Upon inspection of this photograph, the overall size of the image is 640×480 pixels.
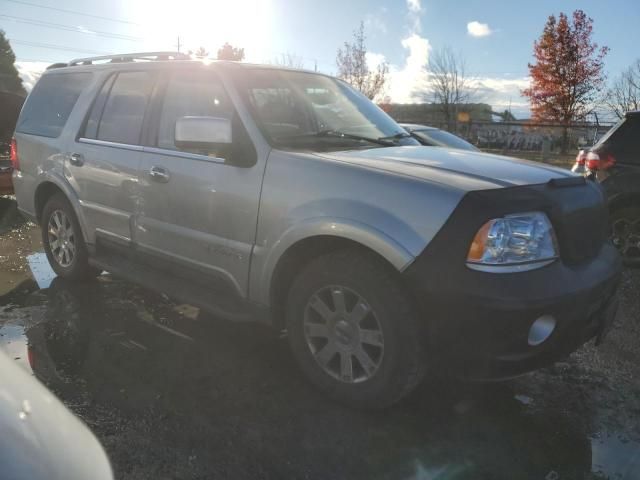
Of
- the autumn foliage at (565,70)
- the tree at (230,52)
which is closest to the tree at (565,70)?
the autumn foliage at (565,70)

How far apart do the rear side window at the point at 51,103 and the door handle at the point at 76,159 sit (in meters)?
0.37

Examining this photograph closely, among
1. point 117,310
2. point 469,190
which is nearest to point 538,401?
point 469,190

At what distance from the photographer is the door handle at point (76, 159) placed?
436cm

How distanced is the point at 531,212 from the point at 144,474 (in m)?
2.08

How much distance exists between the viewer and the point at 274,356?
3541 millimetres

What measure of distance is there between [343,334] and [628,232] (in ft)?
14.4

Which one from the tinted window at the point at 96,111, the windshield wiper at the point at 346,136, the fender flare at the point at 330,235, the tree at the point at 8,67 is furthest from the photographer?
the tree at the point at 8,67

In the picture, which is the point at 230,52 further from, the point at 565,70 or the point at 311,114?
the point at 311,114

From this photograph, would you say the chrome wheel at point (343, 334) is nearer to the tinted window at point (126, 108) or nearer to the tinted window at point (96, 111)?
the tinted window at point (126, 108)

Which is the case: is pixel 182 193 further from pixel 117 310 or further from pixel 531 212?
pixel 531 212

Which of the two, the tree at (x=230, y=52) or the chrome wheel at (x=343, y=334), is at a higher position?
the tree at (x=230, y=52)

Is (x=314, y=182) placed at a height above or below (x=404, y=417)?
above

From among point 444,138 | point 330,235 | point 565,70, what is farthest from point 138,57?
point 565,70

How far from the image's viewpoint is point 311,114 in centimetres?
356
